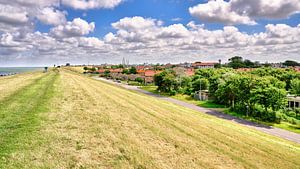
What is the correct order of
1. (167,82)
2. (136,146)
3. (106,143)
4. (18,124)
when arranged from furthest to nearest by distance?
(167,82) < (18,124) < (136,146) < (106,143)

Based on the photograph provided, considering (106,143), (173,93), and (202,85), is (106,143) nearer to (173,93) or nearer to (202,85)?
(202,85)

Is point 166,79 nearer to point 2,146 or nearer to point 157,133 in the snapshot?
point 157,133

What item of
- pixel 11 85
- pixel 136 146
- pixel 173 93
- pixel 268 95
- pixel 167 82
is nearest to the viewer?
pixel 136 146

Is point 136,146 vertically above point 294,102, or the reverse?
point 136,146

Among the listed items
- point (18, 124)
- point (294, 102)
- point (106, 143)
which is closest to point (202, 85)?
point (294, 102)

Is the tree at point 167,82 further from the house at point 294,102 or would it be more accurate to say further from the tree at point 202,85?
the house at point 294,102

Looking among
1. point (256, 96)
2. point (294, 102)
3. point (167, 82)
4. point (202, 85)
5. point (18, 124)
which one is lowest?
point (294, 102)

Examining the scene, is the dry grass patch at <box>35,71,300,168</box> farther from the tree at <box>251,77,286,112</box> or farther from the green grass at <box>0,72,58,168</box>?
the tree at <box>251,77,286,112</box>

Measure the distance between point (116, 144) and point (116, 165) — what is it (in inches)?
53.3

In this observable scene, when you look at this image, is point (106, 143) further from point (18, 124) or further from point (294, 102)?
point (294, 102)

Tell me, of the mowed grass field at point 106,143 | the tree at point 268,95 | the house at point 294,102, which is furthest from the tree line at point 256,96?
the mowed grass field at point 106,143

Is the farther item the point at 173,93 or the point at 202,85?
the point at 173,93

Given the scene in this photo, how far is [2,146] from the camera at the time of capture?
700 cm

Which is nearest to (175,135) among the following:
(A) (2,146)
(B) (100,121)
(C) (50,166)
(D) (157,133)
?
(D) (157,133)
